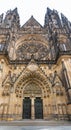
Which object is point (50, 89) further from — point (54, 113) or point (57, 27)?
point (57, 27)

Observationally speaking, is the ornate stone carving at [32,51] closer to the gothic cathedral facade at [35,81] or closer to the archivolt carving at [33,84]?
the gothic cathedral facade at [35,81]

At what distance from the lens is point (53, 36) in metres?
16.8

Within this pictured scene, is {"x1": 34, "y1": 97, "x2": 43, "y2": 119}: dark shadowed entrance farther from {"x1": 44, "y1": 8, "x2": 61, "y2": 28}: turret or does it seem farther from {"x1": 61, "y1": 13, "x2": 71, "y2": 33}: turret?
{"x1": 44, "y1": 8, "x2": 61, "y2": 28}: turret

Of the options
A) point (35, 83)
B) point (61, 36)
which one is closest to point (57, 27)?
point (61, 36)

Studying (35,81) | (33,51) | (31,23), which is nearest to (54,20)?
(31,23)

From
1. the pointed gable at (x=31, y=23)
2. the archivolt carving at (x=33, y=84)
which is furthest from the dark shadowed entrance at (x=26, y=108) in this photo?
the pointed gable at (x=31, y=23)

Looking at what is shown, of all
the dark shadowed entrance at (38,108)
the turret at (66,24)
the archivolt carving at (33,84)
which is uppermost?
the turret at (66,24)

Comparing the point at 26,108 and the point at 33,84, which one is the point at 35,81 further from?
the point at 26,108

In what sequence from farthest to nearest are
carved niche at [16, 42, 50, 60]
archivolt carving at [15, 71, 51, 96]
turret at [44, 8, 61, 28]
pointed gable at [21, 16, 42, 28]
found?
A: pointed gable at [21, 16, 42, 28]
turret at [44, 8, 61, 28]
carved niche at [16, 42, 50, 60]
archivolt carving at [15, 71, 51, 96]

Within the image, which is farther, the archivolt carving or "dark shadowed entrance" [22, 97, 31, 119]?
the archivolt carving

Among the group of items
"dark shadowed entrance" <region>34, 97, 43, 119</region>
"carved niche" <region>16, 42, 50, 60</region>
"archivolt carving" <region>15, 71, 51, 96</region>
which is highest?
"carved niche" <region>16, 42, 50, 60</region>

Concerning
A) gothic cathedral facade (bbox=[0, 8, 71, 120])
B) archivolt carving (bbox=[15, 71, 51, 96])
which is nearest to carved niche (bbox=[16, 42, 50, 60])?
gothic cathedral facade (bbox=[0, 8, 71, 120])

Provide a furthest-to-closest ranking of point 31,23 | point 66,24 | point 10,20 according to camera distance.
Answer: point 31,23 → point 10,20 → point 66,24

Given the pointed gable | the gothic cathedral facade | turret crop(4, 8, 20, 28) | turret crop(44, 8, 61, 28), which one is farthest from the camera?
the pointed gable
